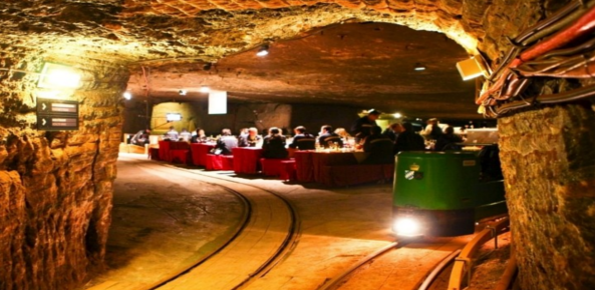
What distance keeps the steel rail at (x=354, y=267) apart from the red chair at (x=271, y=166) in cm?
867

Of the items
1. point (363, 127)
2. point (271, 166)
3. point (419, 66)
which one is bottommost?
point (271, 166)

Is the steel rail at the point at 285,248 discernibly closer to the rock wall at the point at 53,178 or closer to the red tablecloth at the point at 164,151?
the rock wall at the point at 53,178

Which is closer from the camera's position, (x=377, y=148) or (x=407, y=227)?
(x=407, y=227)

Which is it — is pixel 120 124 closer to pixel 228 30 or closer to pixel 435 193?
pixel 228 30

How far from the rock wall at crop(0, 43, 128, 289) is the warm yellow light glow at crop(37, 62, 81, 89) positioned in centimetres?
10

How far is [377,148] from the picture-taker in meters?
13.0

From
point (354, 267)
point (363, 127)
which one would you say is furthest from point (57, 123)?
point (363, 127)

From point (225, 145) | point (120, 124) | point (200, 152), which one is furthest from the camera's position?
point (200, 152)

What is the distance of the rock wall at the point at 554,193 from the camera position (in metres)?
2.50

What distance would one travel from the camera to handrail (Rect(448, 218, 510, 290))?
4.09 meters

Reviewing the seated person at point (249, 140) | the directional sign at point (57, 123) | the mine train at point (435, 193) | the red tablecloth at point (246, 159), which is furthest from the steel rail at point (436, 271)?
the seated person at point (249, 140)

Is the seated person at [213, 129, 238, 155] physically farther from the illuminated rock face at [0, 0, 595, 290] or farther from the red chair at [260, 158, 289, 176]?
the illuminated rock face at [0, 0, 595, 290]

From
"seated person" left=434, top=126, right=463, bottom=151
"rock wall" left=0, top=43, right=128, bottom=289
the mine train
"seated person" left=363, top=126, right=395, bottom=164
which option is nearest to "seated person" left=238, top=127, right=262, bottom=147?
"seated person" left=363, top=126, right=395, bottom=164

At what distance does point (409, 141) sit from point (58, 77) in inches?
331
